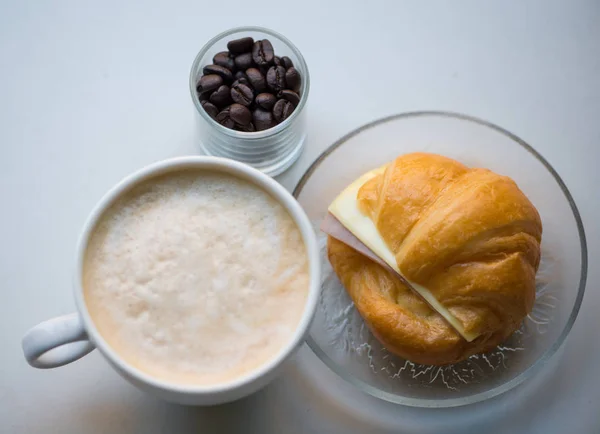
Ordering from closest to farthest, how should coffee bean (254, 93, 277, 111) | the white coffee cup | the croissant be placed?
the white coffee cup
the croissant
coffee bean (254, 93, 277, 111)

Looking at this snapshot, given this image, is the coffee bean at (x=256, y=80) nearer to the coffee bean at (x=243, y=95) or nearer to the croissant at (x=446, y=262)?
the coffee bean at (x=243, y=95)

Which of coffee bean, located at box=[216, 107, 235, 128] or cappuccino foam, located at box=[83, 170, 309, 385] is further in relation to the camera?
coffee bean, located at box=[216, 107, 235, 128]

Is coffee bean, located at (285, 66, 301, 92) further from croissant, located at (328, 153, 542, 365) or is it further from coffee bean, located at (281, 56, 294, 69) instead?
croissant, located at (328, 153, 542, 365)

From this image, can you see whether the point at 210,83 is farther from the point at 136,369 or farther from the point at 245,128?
the point at 136,369

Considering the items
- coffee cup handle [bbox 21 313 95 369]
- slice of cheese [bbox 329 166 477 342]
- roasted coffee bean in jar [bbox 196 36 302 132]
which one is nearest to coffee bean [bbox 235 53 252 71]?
roasted coffee bean in jar [bbox 196 36 302 132]

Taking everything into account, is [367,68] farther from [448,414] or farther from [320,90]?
[448,414]

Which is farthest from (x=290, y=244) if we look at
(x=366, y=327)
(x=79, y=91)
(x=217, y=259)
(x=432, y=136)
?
(x=79, y=91)
